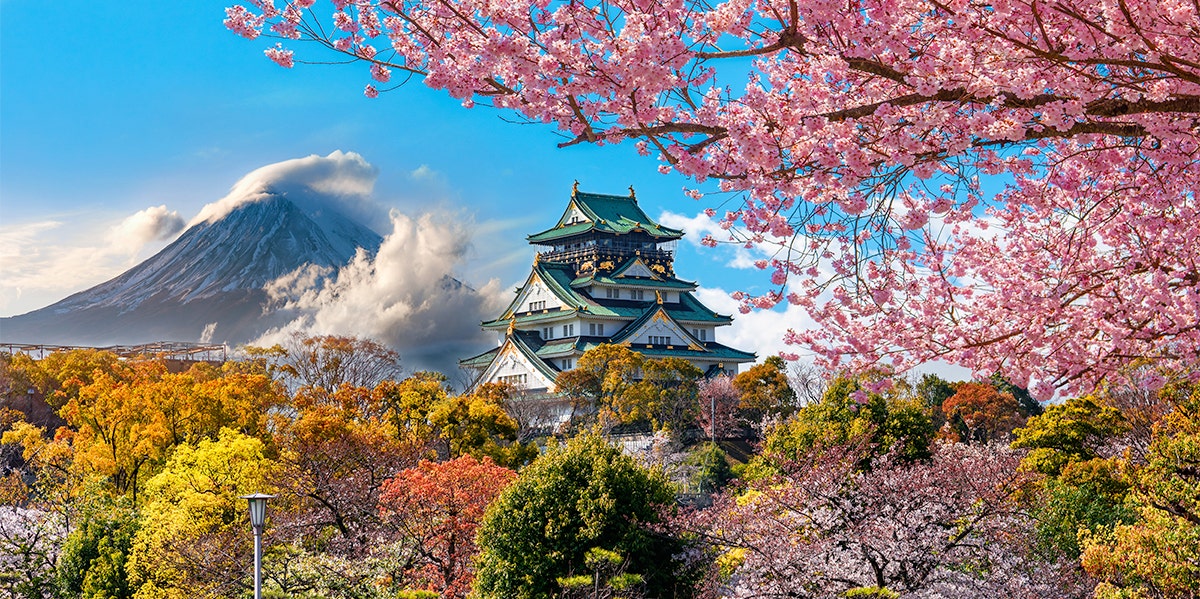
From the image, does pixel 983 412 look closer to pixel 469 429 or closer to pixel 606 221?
pixel 469 429

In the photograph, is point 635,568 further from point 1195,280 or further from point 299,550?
point 1195,280

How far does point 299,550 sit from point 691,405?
2780 centimetres

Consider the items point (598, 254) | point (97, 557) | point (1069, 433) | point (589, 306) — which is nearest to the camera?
point (97, 557)

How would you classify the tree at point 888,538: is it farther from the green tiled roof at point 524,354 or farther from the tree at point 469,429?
the green tiled roof at point 524,354

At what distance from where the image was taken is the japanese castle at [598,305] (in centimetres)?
5309

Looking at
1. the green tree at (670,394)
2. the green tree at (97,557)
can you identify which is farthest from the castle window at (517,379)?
the green tree at (97,557)

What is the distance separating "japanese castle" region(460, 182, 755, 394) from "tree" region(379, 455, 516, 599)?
31.2 metres

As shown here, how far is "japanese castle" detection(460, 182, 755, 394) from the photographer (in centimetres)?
5309

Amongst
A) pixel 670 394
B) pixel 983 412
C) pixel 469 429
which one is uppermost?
pixel 670 394

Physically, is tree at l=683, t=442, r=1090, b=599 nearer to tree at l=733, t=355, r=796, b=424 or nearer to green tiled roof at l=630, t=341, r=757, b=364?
tree at l=733, t=355, r=796, b=424

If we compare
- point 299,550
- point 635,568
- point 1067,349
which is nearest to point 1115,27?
point 1067,349

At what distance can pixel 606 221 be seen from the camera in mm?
59156

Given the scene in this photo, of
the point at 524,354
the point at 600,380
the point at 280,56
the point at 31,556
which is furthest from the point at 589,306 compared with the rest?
the point at 280,56

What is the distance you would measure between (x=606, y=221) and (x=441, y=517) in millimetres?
41502
